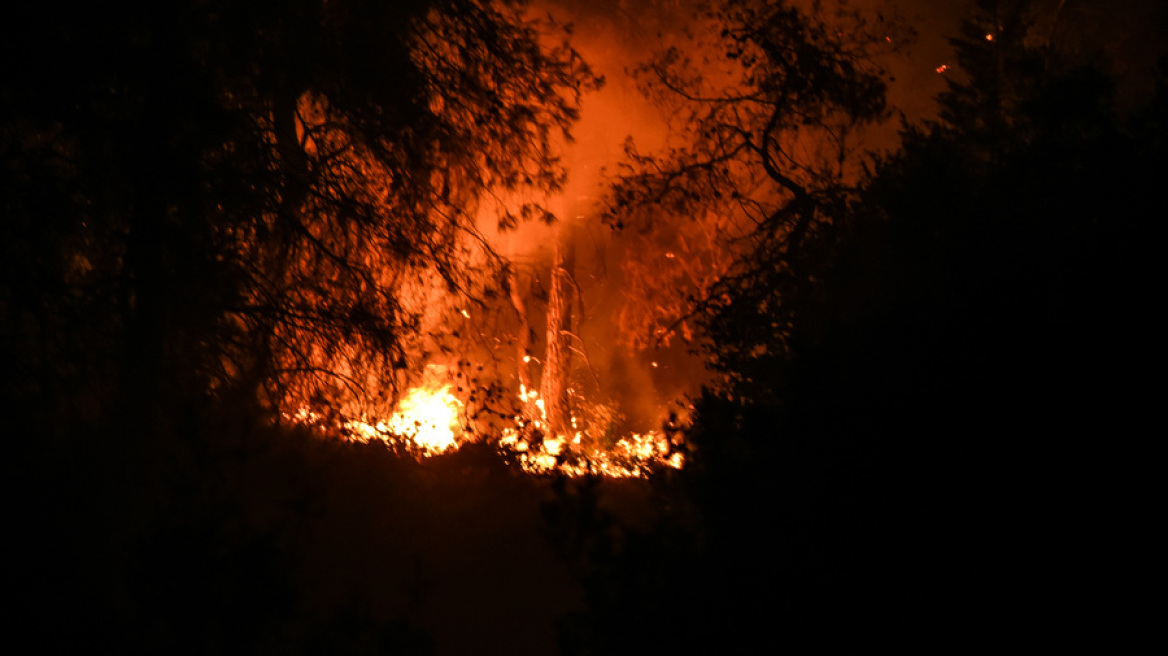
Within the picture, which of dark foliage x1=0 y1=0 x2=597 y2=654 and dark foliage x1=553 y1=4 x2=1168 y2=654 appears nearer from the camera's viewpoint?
dark foliage x1=553 y1=4 x2=1168 y2=654

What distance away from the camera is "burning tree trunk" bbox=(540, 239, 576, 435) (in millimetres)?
16250

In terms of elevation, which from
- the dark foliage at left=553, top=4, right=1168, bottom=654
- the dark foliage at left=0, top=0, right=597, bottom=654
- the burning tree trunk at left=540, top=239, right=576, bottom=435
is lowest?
the dark foliage at left=553, top=4, right=1168, bottom=654

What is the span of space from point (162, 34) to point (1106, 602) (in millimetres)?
7046

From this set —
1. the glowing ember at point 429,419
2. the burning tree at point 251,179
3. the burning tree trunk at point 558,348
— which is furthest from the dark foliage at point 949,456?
the burning tree trunk at point 558,348

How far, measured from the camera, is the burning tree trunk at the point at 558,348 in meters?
16.2

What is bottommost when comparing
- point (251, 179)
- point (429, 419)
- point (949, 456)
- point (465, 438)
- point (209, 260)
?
point (949, 456)

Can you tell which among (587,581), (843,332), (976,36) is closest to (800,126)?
(843,332)

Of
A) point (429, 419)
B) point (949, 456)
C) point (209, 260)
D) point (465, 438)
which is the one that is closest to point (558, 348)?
point (429, 419)

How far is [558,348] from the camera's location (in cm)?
1653

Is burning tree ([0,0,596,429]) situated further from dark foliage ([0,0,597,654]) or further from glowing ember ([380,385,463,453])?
glowing ember ([380,385,463,453])

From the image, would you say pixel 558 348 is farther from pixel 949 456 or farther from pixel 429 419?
pixel 949 456

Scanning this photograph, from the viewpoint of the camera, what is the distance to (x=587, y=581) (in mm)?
4332

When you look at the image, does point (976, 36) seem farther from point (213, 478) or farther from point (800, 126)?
point (213, 478)

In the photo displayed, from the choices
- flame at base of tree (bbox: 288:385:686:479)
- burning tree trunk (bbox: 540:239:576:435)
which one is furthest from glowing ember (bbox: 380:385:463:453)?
burning tree trunk (bbox: 540:239:576:435)
